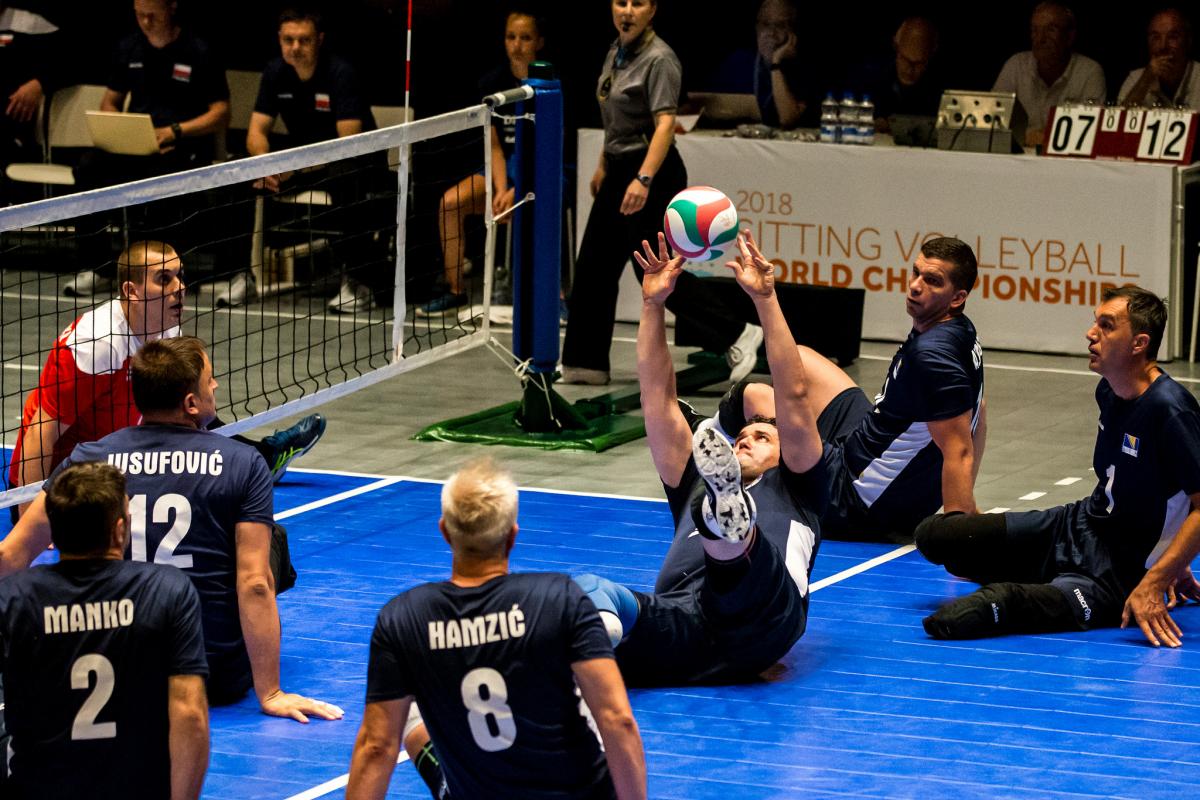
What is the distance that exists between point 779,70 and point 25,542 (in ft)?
29.1

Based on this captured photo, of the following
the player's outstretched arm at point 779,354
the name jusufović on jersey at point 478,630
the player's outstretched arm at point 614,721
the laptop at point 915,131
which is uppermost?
the laptop at point 915,131

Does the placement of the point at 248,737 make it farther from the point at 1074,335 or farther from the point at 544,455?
the point at 1074,335

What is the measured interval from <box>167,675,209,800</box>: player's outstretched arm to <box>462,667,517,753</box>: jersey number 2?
69 cm

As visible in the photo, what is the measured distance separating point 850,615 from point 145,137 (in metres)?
8.65

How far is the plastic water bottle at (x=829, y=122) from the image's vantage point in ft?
43.9

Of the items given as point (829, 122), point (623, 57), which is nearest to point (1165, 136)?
point (829, 122)

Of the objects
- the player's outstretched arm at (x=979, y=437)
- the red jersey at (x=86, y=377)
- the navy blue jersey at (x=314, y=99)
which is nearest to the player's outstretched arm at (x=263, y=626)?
the red jersey at (x=86, y=377)

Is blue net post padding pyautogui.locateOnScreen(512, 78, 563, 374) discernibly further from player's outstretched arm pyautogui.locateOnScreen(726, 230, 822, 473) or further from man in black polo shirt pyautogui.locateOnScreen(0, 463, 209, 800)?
man in black polo shirt pyautogui.locateOnScreen(0, 463, 209, 800)

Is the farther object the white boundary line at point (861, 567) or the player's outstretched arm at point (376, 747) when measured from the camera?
the white boundary line at point (861, 567)

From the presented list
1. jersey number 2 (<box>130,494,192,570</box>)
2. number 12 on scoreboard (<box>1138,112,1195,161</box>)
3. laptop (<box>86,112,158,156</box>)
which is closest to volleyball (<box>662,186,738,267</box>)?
jersey number 2 (<box>130,494,192,570</box>)

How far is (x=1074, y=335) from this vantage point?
12898 millimetres

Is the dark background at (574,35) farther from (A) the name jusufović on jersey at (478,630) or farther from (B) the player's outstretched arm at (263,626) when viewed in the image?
(A) the name jusufović on jersey at (478,630)

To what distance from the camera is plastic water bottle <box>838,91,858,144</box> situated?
43.5ft

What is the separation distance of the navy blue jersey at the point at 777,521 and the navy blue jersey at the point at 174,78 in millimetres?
8615
